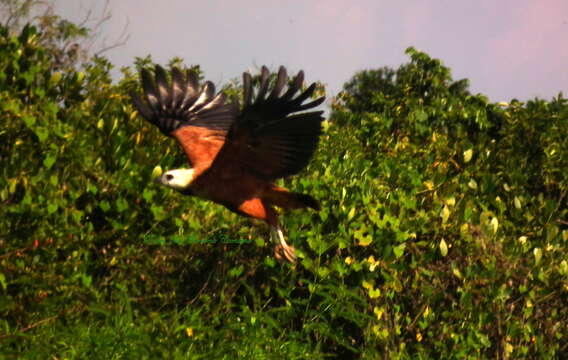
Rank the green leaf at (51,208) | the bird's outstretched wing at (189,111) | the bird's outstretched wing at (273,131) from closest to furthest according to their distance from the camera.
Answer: the bird's outstretched wing at (273,131) < the green leaf at (51,208) < the bird's outstretched wing at (189,111)

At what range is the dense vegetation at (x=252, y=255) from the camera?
4.73 m

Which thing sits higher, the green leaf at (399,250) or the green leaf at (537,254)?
the green leaf at (537,254)

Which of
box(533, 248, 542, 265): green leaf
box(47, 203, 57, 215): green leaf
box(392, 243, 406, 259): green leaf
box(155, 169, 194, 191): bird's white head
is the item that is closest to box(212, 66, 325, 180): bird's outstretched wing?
box(155, 169, 194, 191): bird's white head

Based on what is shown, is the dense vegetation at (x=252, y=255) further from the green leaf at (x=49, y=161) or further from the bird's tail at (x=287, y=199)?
the bird's tail at (x=287, y=199)

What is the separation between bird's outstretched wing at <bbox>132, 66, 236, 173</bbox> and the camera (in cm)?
508

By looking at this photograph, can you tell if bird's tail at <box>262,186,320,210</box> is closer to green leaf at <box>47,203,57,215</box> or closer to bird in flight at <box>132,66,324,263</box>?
bird in flight at <box>132,66,324,263</box>

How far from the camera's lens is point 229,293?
5.11m

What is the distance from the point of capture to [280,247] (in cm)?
473

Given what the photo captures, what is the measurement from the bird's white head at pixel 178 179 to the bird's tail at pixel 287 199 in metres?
0.48

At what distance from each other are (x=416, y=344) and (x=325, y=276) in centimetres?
81

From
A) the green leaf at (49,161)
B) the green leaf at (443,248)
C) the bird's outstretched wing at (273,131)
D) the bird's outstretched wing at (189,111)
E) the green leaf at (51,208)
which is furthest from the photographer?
the bird's outstretched wing at (189,111)

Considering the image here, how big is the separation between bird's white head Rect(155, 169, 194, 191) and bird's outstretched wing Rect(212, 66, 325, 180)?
185 millimetres

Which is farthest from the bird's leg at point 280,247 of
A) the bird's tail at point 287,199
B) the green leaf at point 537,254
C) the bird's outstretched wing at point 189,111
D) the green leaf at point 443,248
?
the green leaf at point 537,254

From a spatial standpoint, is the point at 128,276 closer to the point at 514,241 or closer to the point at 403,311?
the point at 403,311
